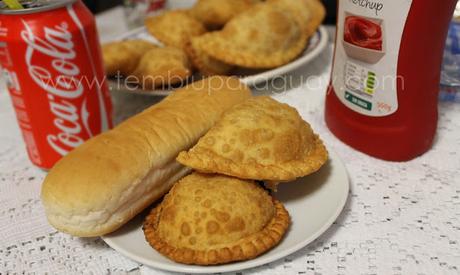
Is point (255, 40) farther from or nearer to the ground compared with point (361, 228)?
farther from the ground

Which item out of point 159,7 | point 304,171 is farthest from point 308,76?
point 159,7

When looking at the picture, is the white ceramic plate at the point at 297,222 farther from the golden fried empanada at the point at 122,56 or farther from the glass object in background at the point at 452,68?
the golden fried empanada at the point at 122,56

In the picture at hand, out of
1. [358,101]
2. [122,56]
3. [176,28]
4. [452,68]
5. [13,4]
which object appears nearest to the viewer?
[13,4]

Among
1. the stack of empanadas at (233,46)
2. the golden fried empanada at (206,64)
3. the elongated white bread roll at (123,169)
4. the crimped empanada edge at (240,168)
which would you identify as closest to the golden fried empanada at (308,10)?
the stack of empanadas at (233,46)

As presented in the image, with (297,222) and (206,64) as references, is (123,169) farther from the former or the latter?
(206,64)

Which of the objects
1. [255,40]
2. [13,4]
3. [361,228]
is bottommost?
[361,228]

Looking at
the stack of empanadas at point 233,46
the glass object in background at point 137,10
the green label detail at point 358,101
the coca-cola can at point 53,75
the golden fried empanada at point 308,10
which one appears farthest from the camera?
the glass object in background at point 137,10

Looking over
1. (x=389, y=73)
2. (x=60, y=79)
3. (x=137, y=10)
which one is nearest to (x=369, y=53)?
(x=389, y=73)
